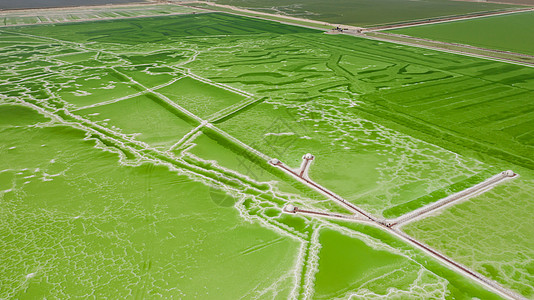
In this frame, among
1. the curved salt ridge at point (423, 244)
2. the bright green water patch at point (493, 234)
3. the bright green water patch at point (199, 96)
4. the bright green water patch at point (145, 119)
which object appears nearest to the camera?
the curved salt ridge at point (423, 244)

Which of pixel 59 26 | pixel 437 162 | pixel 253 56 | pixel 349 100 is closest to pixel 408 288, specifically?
pixel 437 162

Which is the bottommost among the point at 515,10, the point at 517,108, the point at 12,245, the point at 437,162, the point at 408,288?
the point at 12,245

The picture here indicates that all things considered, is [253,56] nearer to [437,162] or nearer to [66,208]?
[437,162]

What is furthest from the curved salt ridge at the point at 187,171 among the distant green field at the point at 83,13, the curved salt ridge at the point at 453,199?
the distant green field at the point at 83,13

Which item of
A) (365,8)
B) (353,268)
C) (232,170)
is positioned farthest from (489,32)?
(353,268)

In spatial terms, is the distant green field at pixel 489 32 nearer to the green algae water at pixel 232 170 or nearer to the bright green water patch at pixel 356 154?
the green algae water at pixel 232 170

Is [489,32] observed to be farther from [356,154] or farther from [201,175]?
[201,175]
